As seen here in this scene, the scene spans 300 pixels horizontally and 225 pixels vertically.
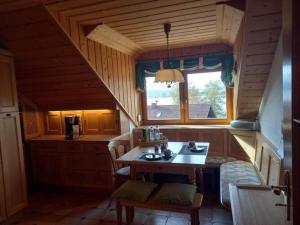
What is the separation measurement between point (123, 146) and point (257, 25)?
2.40m

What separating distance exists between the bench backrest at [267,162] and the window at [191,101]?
103cm

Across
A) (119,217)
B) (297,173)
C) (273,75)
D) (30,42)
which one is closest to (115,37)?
(30,42)

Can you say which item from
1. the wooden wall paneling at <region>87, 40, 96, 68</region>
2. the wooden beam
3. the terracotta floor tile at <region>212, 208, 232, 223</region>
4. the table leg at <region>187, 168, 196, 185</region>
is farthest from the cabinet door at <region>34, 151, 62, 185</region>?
the terracotta floor tile at <region>212, 208, 232, 223</region>

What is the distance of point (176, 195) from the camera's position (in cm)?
218

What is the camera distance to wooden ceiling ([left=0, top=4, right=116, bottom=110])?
7.74 ft

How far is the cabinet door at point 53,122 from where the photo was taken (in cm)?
431

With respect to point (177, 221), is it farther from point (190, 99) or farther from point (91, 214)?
point (190, 99)

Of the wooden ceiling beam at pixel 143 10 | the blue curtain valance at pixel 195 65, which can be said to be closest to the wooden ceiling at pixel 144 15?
the wooden ceiling beam at pixel 143 10

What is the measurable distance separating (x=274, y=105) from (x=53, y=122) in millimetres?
3668

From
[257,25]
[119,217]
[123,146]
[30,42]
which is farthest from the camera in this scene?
[123,146]

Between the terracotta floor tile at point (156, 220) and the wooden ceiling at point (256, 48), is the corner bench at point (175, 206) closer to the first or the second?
the terracotta floor tile at point (156, 220)

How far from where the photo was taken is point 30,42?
2.69m

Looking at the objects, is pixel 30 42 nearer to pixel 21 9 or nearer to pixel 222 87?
pixel 21 9

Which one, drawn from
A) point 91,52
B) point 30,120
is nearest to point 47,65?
point 91,52
